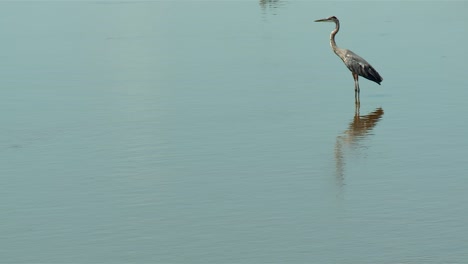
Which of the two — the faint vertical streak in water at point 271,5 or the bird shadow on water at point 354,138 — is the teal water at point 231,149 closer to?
the bird shadow on water at point 354,138

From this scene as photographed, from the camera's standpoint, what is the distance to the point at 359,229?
46.7ft

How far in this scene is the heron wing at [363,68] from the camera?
84.0 ft

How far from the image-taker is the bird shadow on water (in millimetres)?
18191

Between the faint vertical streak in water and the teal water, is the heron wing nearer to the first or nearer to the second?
the teal water

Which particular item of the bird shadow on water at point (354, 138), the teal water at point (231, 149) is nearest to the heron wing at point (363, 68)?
the teal water at point (231, 149)

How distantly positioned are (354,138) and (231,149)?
254 centimetres

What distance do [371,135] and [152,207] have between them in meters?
6.57

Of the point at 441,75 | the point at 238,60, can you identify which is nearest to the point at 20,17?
the point at 238,60

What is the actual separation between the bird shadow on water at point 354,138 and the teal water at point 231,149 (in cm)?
5

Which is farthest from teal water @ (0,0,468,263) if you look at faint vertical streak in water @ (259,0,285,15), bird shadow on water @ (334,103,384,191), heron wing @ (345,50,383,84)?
faint vertical streak in water @ (259,0,285,15)

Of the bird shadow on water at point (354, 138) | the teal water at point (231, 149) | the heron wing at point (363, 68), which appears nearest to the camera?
the teal water at point (231, 149)

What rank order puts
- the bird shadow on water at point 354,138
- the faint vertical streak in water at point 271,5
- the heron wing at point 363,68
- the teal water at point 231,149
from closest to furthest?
the teal water at point 231,149 < the bird shadow on water at point 354,138 < the heron wing at point 363,68 < the faint vertical streak in water at point 271,5

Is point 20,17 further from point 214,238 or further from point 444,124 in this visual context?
point 214,238

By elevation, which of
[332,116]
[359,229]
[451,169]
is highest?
[359,229]
